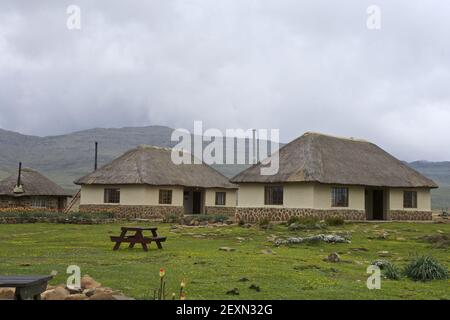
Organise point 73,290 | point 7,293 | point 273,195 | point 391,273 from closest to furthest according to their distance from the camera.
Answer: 1. point 7,293
2. point 73,290
3. point 391,273
4. point 273,195

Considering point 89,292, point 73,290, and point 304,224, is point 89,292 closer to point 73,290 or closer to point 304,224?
point 73,290

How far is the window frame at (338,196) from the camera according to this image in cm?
3369

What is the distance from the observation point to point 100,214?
120 ft

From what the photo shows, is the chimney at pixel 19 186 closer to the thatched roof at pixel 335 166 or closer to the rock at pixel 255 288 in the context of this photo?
the thatched roof at pixel 335 166

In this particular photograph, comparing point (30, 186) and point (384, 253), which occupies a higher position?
point (30, 186)

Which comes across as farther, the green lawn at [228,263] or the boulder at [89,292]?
the green lawn at [228,263]

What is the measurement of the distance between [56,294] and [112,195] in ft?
108

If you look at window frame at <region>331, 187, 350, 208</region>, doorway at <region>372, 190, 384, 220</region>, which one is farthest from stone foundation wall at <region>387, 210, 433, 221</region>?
window frame at <region>331, 187, 350, 208</region>

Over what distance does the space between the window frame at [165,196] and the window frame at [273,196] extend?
9963 millimetres

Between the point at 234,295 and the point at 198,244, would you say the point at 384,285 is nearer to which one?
the point at 234,295

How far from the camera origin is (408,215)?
121 feet

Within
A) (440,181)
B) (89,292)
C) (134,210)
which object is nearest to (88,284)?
(89,292)

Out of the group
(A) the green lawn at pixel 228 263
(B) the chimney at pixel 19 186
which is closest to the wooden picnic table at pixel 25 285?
(A) the green lawn at pixel 228 263

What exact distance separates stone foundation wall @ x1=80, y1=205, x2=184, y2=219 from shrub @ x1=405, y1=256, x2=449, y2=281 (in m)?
27.9
